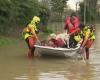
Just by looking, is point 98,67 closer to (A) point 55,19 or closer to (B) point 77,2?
(A) point 55,19

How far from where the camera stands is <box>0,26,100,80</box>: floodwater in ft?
42.5

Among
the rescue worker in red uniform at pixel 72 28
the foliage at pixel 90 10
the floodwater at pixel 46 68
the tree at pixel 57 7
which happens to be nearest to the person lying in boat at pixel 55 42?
the rescue worker in red uniform at pixel 72 28

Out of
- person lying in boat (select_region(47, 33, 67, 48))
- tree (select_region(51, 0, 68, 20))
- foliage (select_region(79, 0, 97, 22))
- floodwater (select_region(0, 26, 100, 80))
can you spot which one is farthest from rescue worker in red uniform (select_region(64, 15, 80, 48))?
foliage (select_region(79, 0, 97, 22))

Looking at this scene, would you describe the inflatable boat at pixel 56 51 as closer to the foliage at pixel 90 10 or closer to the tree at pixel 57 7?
the tree at pixel 57 7

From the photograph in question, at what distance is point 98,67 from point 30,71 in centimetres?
254

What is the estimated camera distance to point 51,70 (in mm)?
14305

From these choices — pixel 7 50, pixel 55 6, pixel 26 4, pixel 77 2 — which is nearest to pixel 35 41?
pixel 7 50

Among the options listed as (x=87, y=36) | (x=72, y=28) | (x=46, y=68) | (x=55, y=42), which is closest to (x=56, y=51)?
(x=55, y=42)

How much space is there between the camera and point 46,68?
14875 mm

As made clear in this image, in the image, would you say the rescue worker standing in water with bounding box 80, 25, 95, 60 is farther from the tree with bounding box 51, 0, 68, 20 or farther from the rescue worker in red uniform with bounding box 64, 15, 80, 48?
the tree with bounding box 51, 0, 68, 20

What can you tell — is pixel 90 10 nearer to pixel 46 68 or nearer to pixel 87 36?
pixel 87 36

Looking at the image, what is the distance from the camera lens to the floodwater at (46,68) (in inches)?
510

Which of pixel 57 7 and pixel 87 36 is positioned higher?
pixel 87 36

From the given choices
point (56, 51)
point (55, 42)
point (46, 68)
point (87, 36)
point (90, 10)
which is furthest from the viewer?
point (90, 10)
